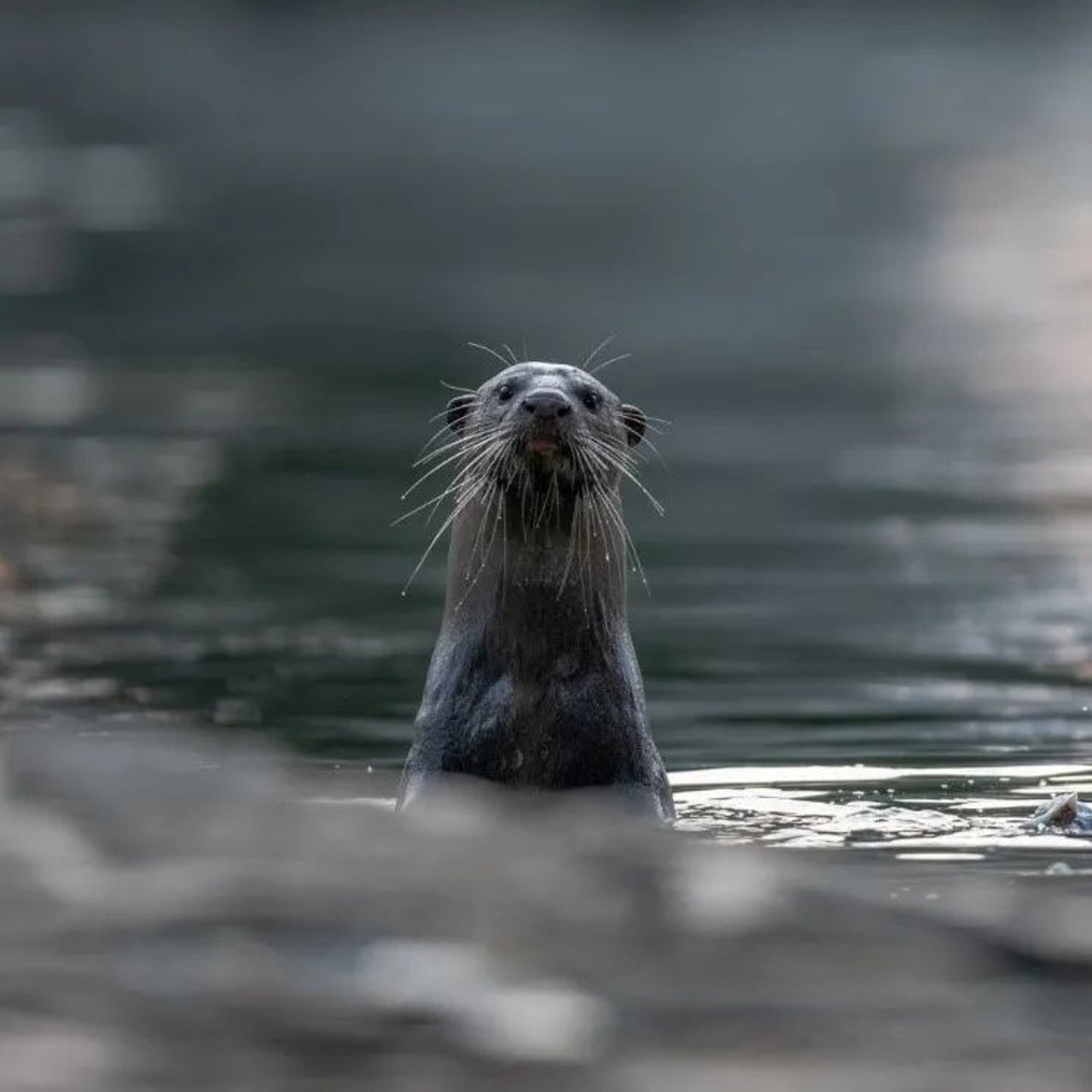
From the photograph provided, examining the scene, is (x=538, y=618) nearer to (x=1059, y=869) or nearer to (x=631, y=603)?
(x=1059, y=869)

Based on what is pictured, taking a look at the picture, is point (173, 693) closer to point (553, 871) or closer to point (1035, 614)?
point (1035, 614)

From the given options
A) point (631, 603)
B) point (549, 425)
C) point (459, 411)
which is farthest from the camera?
point (631, 603)

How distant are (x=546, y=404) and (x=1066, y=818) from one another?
2.01 meters

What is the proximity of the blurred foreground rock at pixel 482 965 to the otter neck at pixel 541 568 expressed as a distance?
4.13m

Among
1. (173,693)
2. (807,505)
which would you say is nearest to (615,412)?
(173,693)

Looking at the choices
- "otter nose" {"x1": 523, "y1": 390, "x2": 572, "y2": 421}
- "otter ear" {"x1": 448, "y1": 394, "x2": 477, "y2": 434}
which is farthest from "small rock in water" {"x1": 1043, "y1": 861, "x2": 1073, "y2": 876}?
"otter ear" {"x1": 448, "y1": 394, "x2": 477, "y2": 434}

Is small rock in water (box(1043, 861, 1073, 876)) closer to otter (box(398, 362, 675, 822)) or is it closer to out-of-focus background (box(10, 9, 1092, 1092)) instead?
out-of-focus background (box(10, 9, 1092, 1092))

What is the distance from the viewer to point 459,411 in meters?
12.1

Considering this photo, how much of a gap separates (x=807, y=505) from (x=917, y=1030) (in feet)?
46.8

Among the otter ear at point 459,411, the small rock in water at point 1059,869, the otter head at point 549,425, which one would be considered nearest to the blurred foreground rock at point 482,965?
the small rock in water at point 1059,869

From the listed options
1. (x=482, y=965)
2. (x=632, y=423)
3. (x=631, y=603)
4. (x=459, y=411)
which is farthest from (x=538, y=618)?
(x=631, y=603)

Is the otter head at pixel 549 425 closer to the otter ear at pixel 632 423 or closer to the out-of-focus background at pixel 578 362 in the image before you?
the otter ear at pixel 632 423

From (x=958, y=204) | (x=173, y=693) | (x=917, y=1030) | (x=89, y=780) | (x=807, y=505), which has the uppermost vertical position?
(x=958, y=204)

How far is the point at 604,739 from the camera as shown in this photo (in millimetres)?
11281
